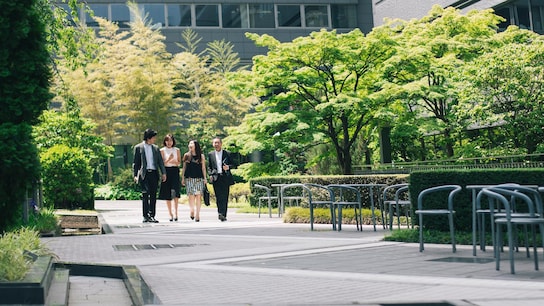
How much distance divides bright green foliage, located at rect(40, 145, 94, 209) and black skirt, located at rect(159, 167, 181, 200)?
5.97 m

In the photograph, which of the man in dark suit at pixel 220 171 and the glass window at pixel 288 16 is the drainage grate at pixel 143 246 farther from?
the glass window at pixel 288 16

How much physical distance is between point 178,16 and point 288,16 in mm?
7943

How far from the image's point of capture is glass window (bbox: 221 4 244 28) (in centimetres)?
5109

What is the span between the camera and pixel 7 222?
7.36 m

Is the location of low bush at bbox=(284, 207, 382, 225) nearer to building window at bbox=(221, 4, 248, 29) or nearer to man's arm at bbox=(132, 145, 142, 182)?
man's arm at bbox=(132, 145, 142, 182)

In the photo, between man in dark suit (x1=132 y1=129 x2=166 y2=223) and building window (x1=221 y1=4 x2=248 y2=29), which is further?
building window (x1=221 y1=4 x2=248 y2=29)

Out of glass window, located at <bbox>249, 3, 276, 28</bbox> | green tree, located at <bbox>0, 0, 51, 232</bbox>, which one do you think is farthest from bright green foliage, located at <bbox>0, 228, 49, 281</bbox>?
glass window, located at <bbox>249, 3, 276, 28</bbox>

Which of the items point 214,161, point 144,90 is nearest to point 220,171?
point 214,161

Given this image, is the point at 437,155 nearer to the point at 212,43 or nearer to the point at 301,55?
the point at 301,55

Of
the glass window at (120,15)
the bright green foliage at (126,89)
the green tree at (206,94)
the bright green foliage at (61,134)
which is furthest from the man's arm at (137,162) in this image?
the glass window at (120,15)

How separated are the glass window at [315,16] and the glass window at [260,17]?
2710 mm

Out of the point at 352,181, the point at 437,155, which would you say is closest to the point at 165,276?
the point at 352,181

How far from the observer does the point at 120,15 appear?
49.0 metres

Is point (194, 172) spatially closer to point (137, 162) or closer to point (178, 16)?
point (137, 162)
